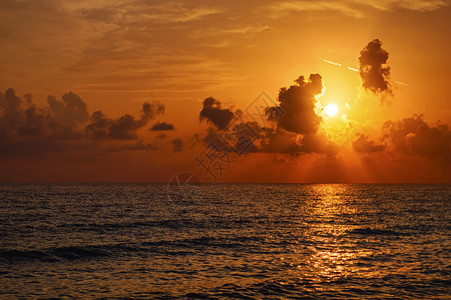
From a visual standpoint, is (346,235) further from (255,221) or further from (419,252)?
(255,221)

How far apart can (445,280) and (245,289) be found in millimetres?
14510

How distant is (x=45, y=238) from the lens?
49.8 m

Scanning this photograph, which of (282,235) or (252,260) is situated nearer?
(252,260)

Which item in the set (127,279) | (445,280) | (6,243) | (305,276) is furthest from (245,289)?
(6,243)

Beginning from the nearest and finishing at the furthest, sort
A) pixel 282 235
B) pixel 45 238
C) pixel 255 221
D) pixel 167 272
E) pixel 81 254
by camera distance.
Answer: pixel 167 272
pixel 81 254
pixel 45 238
pixel 282 235
pixel 255 221

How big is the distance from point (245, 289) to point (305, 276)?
592 centimetres

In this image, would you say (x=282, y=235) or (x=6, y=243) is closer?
(x=6, y=243)

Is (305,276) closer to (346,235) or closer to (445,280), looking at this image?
(445,280)

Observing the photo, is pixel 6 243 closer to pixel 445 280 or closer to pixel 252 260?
pixel 252 260

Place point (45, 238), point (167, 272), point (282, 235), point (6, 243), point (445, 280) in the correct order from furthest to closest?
point (282, 235)
point (45, 238)
point (6, 243)
point (167, 272)
point (445, 280)

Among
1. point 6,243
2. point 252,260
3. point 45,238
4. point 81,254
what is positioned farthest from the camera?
point 45,238

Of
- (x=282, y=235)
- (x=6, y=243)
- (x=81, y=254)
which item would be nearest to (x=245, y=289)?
(x=81, y=254)

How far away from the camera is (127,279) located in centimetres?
3036

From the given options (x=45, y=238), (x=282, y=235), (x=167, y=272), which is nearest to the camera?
(x=167, y=272)
